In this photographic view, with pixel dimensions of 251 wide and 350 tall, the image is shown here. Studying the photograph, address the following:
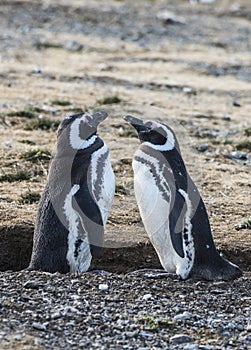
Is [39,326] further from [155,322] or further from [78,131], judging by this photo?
[78,131]

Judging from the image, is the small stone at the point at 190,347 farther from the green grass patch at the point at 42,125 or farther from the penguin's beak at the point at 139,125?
the green grass patch at the point at 42,125

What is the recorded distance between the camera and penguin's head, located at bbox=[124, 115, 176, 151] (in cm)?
630

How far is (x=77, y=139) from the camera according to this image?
20.6 feet

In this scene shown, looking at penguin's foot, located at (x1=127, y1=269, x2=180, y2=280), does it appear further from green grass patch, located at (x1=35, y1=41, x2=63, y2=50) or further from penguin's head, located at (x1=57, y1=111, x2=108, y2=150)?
green grass patch, located at (x1=35, y1=41, x2=63, y2=50)

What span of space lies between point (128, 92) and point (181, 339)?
23.9 feet

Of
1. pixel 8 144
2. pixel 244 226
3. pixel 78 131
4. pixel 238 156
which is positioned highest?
pixel 78 131

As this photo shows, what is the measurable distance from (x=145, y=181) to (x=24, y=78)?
20.6 ft

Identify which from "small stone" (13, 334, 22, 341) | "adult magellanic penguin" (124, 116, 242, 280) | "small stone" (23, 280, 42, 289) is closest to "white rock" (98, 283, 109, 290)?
"small stone" (23, 280, 42, 289)

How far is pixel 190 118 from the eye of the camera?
34.9ft

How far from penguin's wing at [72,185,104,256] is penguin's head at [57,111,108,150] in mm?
430

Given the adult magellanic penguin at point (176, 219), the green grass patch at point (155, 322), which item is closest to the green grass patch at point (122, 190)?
the adult magellanic penguin at point (176, 219)

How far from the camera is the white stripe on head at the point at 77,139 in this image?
6243 mm

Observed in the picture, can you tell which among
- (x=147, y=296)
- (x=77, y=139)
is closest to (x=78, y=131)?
(x=77, y=139)

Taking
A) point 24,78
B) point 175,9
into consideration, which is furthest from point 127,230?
point 175,9
